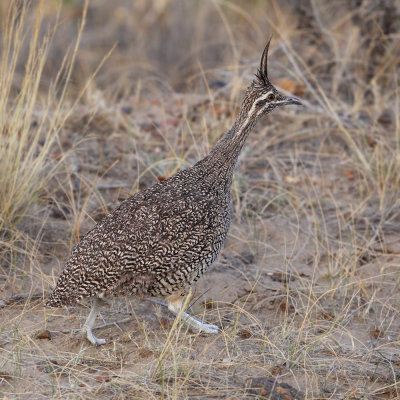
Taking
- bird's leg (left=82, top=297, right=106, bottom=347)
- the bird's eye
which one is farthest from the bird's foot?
the bird's eye

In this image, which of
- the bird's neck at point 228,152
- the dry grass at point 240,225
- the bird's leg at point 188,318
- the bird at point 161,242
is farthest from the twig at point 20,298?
the bird's neck at point 228,152

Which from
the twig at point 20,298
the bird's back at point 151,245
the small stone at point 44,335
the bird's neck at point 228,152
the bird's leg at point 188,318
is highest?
the bird's neck at point 228,152

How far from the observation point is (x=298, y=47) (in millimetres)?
8570

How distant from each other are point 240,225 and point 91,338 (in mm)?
2135

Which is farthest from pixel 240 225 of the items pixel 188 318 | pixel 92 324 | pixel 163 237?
pixel 92 324

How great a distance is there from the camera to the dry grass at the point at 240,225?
154 inches

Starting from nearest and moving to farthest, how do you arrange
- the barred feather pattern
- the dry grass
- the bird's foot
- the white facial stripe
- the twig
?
the dry grass
the barred feather pattern
the bird's foot
the twig
the white facial stripe

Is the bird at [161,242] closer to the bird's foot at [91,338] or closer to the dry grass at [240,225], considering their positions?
the bird's foot at [91,338]

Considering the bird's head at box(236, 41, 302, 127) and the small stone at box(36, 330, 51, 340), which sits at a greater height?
the bird's head at box(236, 41, 302, 127)

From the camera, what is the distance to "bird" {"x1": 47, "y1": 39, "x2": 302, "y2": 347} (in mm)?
4020

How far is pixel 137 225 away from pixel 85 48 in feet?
28.8

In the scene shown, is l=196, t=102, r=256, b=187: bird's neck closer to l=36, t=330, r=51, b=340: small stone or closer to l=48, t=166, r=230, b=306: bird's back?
l=48, t=166, r=230, b=306: bird's back

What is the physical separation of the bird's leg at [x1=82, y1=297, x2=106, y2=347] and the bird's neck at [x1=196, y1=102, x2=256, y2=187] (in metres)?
1.18

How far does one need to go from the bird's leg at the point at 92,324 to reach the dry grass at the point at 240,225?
49 millimetres
